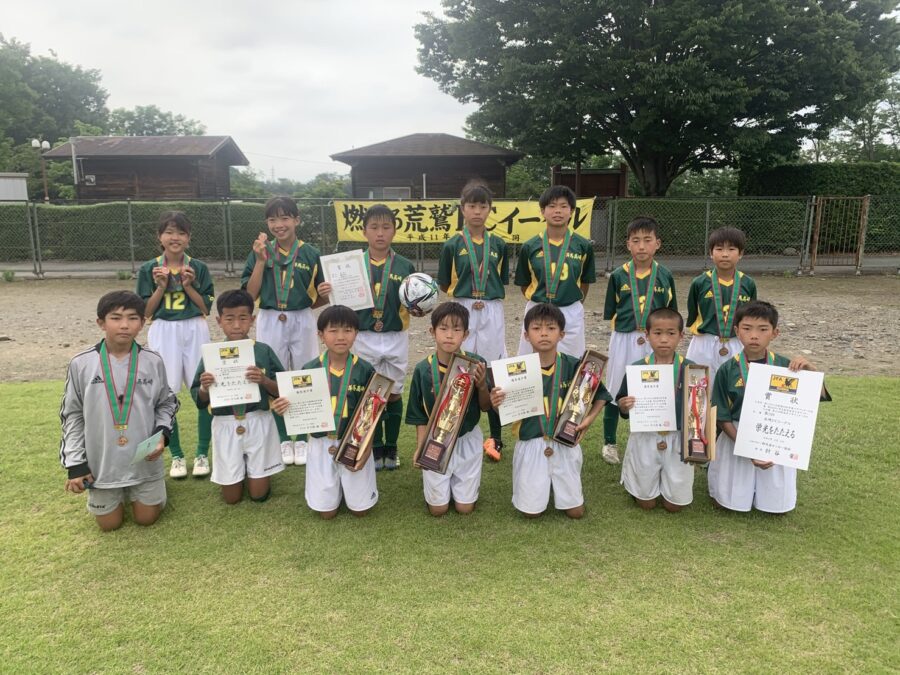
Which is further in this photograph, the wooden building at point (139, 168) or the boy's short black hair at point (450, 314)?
the wooden building at point (139, 168)

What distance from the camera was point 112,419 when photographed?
11.1 ft

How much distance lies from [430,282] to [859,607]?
301 cm

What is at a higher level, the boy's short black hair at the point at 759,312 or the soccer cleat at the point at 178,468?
the boy's short black hair at the point at 759,312

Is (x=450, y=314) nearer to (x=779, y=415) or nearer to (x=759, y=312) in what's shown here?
(x=759, y=312)

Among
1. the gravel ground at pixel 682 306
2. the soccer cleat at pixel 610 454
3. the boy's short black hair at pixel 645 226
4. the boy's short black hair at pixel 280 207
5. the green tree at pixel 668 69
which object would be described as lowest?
the soccer cleat at pixel 610 454

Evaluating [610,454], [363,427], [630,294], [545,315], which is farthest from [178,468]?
[630,294]

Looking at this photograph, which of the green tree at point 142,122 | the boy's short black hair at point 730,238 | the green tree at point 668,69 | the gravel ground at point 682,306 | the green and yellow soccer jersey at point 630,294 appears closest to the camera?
the boy's short black hair at point 730,238

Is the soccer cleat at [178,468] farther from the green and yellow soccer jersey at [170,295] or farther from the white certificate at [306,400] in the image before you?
the white certificate at [306,400]

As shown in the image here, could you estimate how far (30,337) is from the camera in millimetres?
8641

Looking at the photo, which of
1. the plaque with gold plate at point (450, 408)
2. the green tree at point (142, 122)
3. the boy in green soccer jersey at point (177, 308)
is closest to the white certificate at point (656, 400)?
the plaque with gold plate at point (450, 408)

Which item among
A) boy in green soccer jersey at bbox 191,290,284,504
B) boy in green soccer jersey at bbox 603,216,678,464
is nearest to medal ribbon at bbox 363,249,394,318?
boy in green soccer jersey at bbox 191,290,284,504

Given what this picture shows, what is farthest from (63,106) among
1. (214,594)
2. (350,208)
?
(214,594)

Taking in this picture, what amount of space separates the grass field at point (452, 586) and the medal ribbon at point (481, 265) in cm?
149

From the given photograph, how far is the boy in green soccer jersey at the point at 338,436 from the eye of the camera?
11.7 ft
